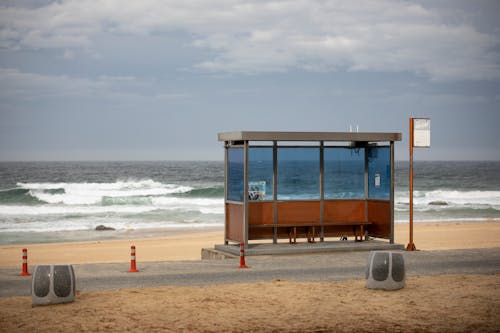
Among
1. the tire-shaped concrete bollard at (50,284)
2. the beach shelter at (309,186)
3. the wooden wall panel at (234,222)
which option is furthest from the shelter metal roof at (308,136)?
the tire-shaped concrete bollard at (50,284)

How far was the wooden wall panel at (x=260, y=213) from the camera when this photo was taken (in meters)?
20.4

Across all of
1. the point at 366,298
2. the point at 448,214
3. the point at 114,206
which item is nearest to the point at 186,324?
the point at 366,298

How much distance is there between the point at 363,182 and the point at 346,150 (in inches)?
41.3

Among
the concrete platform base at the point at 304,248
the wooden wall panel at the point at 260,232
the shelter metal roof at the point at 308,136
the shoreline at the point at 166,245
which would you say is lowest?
the shoreline at the point at 166,245

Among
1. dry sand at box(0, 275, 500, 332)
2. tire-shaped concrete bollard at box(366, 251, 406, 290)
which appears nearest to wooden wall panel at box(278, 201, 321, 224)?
dry sand at box(0, 275, 500, 332)

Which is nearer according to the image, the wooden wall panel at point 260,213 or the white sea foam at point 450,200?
the wooden wall panel at point 260,213

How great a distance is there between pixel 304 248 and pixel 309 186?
1.97 meters

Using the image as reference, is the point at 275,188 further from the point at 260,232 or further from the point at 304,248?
the point at 304,248

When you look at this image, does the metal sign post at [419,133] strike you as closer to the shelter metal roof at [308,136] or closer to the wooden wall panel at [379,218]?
the shelter metal roof at [308,136]

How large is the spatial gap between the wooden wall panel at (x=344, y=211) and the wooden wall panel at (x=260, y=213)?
1667 millimetres

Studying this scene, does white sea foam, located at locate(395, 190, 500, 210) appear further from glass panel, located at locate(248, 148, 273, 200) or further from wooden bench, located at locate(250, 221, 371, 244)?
glass panel, located at locate(248, 148, 273, 200)

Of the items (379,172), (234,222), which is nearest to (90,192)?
(234,222)

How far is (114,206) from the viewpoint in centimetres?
5591

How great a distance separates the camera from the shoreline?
2612 cm
